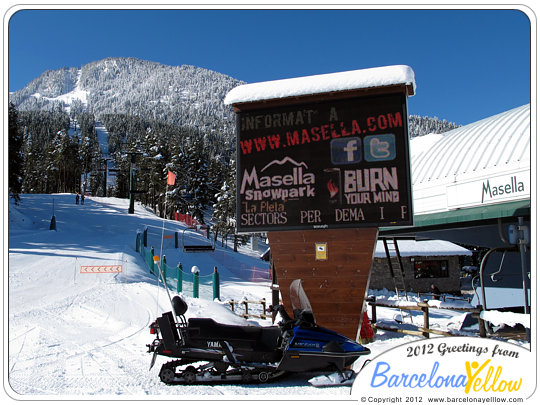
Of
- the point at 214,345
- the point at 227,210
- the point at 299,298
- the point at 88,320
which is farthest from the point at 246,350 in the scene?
the point at 227,210

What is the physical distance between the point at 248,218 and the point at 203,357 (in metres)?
3.67

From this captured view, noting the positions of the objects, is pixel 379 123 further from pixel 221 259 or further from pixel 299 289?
A: pixel 221 259

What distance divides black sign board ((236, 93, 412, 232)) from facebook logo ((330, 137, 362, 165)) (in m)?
0.02

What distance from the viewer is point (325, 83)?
9.08 m

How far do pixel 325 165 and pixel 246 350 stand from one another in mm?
4330

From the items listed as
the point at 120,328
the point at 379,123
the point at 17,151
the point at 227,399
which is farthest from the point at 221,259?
the point at 227,399

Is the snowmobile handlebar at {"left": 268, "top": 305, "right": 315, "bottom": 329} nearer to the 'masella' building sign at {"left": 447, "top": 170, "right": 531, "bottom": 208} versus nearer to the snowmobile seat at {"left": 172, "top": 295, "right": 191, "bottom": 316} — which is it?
the snowmobile seat at {"left": 172, "top": 295, "right": 191, "bottom": 316}

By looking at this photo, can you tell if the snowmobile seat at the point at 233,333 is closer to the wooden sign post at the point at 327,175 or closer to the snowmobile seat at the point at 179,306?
the snowmobile seat at the point at 179,306

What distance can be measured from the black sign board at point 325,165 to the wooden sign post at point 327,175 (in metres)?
0.02

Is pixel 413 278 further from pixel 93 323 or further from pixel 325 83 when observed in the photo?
pixel 93 323

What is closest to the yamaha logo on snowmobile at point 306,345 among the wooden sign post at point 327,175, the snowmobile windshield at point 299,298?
the snowmobile windshield at point 299,298

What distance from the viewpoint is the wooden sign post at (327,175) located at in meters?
8.71

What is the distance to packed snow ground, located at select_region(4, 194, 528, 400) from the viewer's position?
6086mm

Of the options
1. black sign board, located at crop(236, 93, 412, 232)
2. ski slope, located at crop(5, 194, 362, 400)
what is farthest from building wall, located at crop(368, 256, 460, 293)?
black sign board, located at crop(236, 93, 412, 232)
